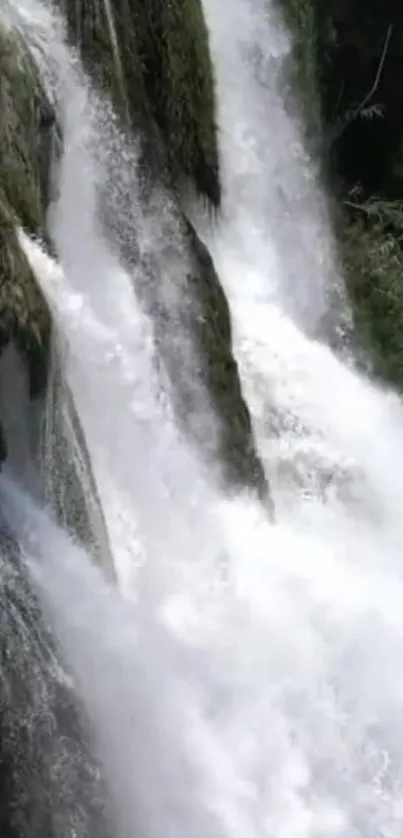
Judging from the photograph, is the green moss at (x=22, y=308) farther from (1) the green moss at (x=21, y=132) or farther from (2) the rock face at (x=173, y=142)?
(2) the rock face at (x=173, y=142)

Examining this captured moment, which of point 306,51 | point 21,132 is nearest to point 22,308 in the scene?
point 21,132

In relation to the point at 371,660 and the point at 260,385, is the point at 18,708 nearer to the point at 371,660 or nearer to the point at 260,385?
the point at 371,660

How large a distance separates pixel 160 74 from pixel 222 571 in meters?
2.34

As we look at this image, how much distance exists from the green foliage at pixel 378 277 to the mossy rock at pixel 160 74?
46.2 inches

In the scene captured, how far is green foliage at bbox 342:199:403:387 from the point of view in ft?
26.1

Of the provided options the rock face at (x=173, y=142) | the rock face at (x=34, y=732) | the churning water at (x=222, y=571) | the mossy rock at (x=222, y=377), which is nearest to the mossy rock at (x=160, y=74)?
the rock face at (x=173, y=142)

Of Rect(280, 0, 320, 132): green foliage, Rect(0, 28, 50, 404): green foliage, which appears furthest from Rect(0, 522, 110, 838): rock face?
Rect(280, 0, 320, 132): green foliage

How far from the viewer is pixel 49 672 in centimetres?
449

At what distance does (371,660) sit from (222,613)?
722 millimetres

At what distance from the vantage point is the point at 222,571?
19.4 ft

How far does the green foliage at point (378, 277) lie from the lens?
7.94 meters

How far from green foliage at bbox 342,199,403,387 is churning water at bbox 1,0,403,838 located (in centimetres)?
44

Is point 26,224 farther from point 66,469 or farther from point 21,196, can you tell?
point 66,469

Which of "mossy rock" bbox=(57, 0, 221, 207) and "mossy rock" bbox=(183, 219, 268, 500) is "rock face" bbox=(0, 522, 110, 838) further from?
"mossy rock" bbox=(57, 0, 221, 207)
